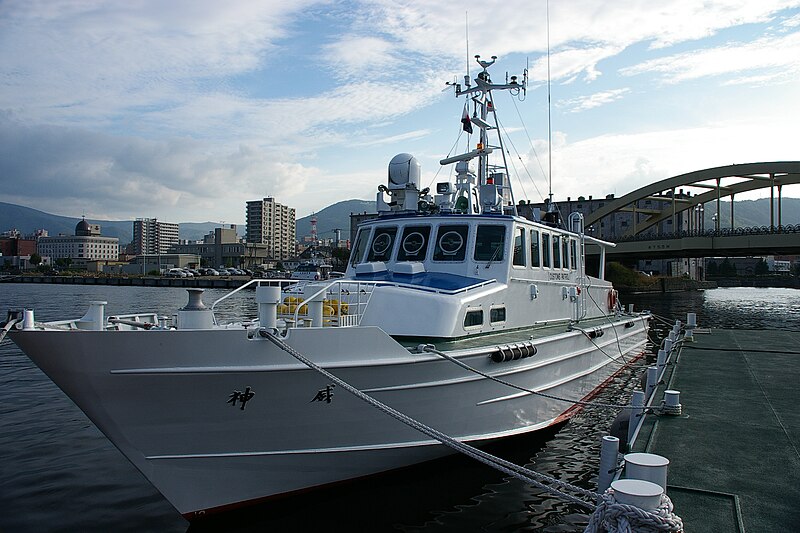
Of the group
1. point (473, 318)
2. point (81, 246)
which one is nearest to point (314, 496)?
point (473, 318)

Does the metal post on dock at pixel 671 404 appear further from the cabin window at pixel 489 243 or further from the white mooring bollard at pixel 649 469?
the cabin window at pixel 489 243

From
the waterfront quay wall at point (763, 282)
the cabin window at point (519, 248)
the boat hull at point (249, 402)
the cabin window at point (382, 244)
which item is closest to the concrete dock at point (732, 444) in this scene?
the boat hull at point (249, 402)

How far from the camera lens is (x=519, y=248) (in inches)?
426

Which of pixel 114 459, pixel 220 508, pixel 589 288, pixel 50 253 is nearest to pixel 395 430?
pixel 220 508

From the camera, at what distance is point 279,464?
6.69 m

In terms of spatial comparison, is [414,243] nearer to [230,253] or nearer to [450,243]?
[450,243]

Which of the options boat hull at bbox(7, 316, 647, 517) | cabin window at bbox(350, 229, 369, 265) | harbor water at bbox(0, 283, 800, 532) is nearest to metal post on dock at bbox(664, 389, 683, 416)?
harbor water at bbox(0, 283, 800, 532)

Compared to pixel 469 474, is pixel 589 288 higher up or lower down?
higher up

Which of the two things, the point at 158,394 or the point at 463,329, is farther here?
the point at 463,329

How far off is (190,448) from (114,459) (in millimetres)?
3653

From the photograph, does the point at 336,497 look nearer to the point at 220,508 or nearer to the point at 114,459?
the point at 220,508

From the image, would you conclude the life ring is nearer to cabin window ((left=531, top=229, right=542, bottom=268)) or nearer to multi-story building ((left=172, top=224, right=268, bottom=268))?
cabin window ((left=531, top=229, right=542, bottom=268))

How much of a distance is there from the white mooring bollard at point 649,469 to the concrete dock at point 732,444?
38.5 inches

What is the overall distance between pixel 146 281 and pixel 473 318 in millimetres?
87884
